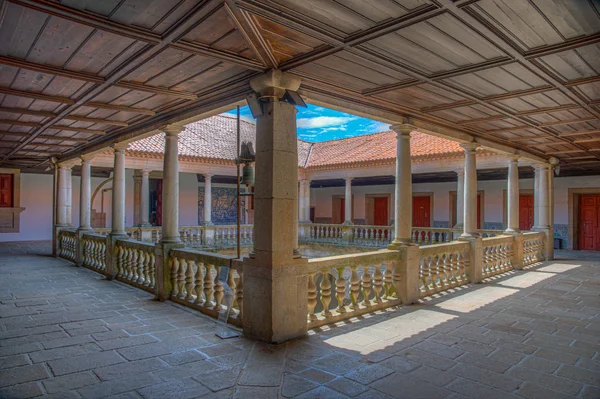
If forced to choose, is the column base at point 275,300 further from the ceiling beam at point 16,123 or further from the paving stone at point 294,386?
the ceiling beam at point 16,123

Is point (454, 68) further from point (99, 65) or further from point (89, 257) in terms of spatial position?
point (89, 257)

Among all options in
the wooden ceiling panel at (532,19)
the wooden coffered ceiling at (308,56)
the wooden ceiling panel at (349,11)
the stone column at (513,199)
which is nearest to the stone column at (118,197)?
the wooden coffered ceiling at (308,56)

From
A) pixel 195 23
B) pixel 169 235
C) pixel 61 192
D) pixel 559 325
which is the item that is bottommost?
pixel 559 325

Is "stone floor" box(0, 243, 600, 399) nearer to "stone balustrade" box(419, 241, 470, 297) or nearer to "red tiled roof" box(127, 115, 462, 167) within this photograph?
"stone balustrade" box(419, 241, 470, 297)

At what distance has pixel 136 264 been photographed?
7.14 m

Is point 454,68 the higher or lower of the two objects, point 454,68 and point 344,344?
the higher

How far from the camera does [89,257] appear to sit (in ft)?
30.5

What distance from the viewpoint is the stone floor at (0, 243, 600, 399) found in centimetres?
294

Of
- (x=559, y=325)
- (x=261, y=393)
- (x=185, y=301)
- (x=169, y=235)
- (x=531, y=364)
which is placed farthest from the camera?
(x=169, y=235)

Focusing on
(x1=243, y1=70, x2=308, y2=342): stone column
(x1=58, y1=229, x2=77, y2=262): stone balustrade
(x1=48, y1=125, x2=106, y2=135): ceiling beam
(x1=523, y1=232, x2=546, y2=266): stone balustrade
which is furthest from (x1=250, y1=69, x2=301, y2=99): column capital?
(x1=523, y1=232, x2=546, y2=266): stone balustrade

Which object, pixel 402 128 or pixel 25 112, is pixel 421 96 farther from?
pixel 25 112

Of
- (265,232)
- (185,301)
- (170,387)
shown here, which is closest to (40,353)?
(170,387)

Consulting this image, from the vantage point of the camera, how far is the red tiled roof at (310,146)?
14.2 metres

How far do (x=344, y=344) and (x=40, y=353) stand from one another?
291 centimetres
